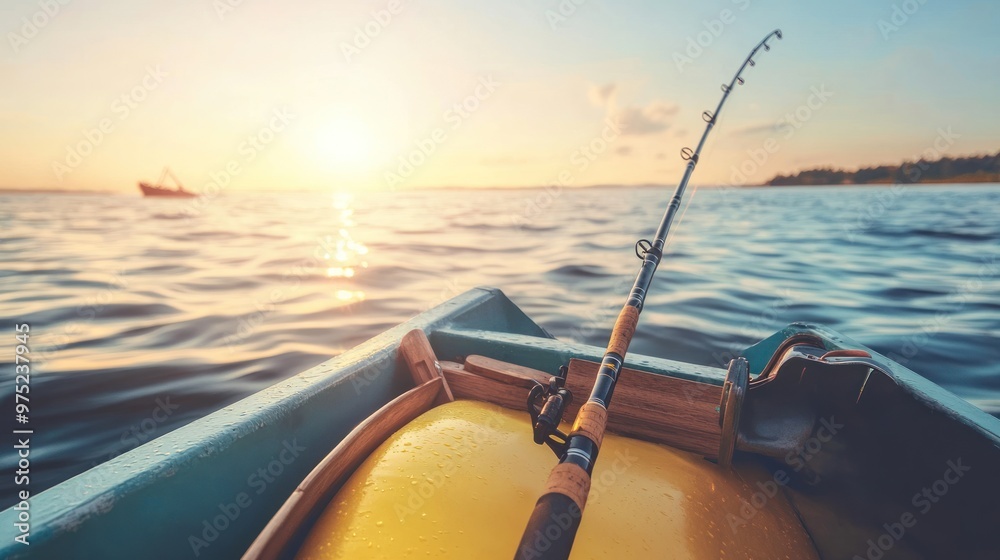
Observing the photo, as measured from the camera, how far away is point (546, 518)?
1.04 meters

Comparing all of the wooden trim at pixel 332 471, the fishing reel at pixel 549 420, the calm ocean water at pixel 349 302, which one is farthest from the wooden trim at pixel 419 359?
the calm ocean water at pixel 349 302

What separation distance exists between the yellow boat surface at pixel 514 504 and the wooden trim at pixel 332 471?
6cm

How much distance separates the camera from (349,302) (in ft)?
27.7

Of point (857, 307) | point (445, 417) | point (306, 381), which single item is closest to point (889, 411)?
point (445, 417)

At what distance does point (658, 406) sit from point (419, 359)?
1.30 metres

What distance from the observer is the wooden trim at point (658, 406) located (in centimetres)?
212

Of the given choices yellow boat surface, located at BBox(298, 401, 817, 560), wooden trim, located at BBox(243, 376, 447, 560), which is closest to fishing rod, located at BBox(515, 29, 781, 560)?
yellow boat surface, located at BBox(298, 401, 817, 560)

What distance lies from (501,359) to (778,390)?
1.52 metres

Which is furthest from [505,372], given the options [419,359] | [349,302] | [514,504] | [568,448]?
[349,302]

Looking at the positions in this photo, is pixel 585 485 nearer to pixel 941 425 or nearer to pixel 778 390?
pixel 778 390

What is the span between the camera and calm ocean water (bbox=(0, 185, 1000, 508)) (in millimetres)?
4387

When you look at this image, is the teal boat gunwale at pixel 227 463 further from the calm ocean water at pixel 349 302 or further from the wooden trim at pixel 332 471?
the calm ocean water at pixel 349 302

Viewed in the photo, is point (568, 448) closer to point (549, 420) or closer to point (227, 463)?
point (549, 420)

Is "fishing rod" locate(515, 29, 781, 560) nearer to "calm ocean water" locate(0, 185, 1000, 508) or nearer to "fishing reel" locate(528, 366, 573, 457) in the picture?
"fishing reel" locate(528, 366, 573, 457)
